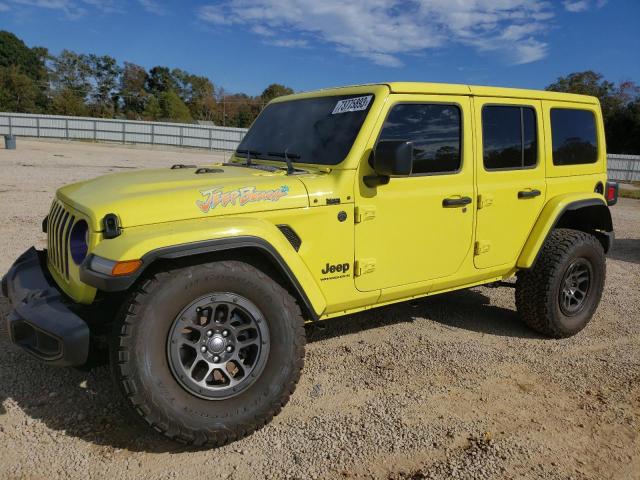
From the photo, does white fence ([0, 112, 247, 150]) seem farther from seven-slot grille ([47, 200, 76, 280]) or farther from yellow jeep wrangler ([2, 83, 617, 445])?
seven-slot grille ([47, 200, 76, 280])

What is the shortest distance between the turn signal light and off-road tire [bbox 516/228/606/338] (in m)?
3.26

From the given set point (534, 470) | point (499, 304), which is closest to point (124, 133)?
point (499, 304)

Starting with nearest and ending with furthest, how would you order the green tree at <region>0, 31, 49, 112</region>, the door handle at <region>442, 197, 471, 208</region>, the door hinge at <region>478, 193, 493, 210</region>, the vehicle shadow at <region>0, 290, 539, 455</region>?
the vehicle shadow at <region>0, 290, 539, 455</region> < the door handle at <region>442, 197, 471, 208</region> < the door hinge at <region>478, 193, 493, 210</region> < the green tree at <region>0, 31, 49, 112</region>

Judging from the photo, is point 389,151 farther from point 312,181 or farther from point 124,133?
point 124,133

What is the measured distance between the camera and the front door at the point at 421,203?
339 centimetres

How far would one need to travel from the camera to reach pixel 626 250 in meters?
8.34

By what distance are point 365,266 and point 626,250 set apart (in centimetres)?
678

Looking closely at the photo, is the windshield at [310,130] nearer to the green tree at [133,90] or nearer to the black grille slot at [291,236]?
the black grille slot at [291,236]

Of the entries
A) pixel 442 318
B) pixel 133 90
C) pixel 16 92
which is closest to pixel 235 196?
pixel 442 318

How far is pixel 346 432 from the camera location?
2998 millimetres

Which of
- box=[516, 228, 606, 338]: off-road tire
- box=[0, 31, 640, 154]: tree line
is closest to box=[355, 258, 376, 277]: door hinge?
box=[516, 228, 606, 338]: off-road tire

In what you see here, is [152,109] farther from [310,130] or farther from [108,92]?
Answer: [310,130]

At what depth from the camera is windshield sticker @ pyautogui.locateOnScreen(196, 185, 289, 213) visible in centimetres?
290

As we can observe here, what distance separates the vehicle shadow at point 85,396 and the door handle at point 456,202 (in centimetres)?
140
